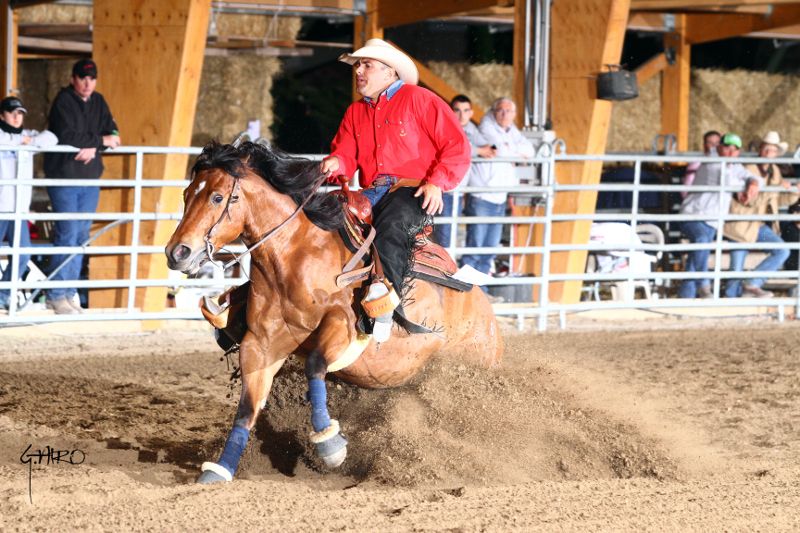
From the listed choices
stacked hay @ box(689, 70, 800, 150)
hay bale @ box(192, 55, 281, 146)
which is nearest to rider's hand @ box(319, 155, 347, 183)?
hay bale @ box(192, 55, 281, 146)

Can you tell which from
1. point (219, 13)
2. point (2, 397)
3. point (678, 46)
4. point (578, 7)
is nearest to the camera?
point (2, 397)

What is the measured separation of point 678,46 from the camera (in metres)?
15.6

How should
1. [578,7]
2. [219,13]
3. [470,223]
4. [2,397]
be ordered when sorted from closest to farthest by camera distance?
1. [2,397]
2. [470,223]
3. [578,7]
4. [219,13]

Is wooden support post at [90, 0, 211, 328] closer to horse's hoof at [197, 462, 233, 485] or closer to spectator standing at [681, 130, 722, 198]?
horse's hoof at [197, 462, 233, 485]

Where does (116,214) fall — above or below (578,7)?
below

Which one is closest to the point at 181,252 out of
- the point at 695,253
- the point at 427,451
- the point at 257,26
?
the point at 427,451

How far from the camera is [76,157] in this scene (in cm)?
836

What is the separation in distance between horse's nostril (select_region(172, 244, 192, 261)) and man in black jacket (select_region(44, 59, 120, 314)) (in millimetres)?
4288

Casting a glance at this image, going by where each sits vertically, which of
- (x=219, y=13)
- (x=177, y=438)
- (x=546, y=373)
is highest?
(x=219, y=13)

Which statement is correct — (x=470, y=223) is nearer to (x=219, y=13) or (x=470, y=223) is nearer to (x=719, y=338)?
(x=719, y=338)

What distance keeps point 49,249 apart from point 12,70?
14.9 ft

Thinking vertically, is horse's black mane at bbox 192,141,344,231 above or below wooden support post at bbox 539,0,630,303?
below

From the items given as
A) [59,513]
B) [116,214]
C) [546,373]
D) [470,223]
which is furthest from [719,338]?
[59,513]

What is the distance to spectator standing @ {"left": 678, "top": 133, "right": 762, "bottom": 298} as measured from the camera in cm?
1069
